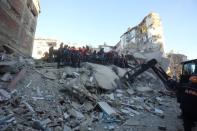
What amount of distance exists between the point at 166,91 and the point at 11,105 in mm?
11477

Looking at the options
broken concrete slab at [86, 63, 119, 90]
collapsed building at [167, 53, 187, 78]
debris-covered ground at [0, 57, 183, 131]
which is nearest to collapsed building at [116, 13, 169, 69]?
collapsed building at [167, 53, 187, 78]

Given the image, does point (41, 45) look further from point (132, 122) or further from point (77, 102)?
point (132, 122)

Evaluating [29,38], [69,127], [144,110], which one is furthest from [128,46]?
[69,127]

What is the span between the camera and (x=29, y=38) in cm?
2497

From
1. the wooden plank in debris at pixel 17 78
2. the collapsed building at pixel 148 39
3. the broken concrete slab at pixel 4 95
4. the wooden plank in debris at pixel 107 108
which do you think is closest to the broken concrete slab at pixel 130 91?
the wooden plank in debris at pixel 107 108

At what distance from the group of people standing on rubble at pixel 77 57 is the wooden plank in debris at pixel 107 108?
6094mm

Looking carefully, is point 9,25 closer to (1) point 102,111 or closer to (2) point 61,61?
(2) point 61,61

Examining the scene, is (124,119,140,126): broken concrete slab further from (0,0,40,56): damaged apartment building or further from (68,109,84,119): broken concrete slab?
(0,0,40,56): damaged apartment building

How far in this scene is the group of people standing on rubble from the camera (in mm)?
15889

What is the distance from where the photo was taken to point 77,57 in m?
16.5

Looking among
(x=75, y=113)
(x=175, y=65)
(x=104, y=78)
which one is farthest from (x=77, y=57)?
(x=175, y=65)

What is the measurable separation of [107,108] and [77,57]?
691 centimetres

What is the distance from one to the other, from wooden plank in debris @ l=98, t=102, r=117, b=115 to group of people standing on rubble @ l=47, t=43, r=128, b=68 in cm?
609

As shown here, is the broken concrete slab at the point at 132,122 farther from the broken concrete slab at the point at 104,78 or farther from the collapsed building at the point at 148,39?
the collapsed building at the point at 148,39
